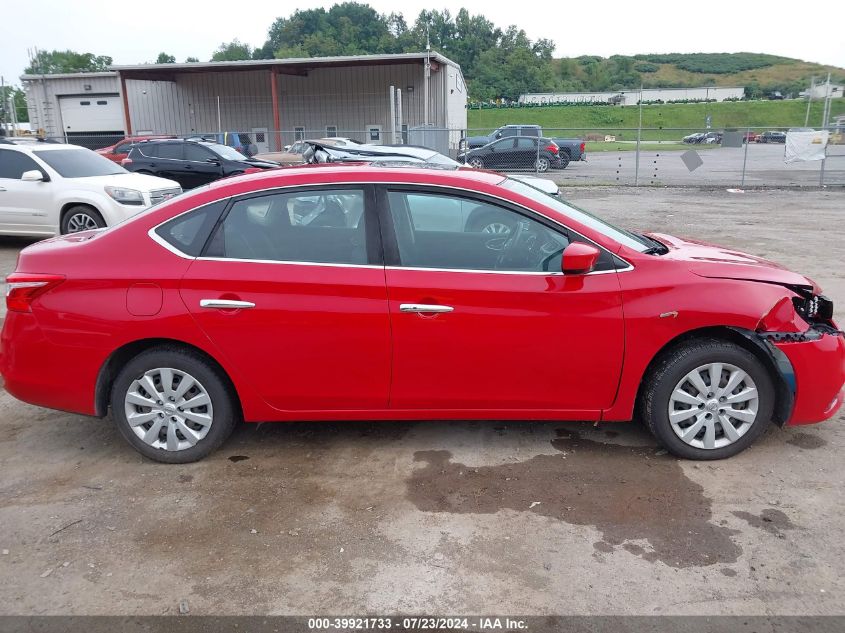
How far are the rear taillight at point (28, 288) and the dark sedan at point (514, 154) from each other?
878 inches

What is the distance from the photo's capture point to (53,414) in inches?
194

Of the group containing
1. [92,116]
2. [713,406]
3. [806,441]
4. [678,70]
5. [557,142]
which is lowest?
[806,441]

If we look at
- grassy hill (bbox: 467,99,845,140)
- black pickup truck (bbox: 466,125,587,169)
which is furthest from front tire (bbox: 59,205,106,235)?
grassy hill (bbox: 467,99,845,140)

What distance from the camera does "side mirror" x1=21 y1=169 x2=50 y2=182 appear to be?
407 inches

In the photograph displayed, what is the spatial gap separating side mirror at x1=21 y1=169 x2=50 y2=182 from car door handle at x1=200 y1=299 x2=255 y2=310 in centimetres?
810

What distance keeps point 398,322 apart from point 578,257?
1036 mm

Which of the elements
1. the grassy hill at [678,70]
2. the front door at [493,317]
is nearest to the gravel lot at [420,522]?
the front door at [493,317]

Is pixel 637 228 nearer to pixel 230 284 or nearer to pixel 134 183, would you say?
pixel 134 183

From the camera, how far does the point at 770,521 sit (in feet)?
11.4

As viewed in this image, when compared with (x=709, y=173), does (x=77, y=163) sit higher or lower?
higher

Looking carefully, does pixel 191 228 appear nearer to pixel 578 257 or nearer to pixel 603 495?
pixel 578 257

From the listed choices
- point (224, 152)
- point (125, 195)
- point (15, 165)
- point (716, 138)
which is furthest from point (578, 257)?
point (716, 138)

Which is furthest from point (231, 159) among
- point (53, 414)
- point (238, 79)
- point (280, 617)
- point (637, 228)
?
point (238, 79)

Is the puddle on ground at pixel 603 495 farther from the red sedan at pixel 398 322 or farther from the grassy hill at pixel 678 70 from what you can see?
the grassy hill at pixel 678 70
